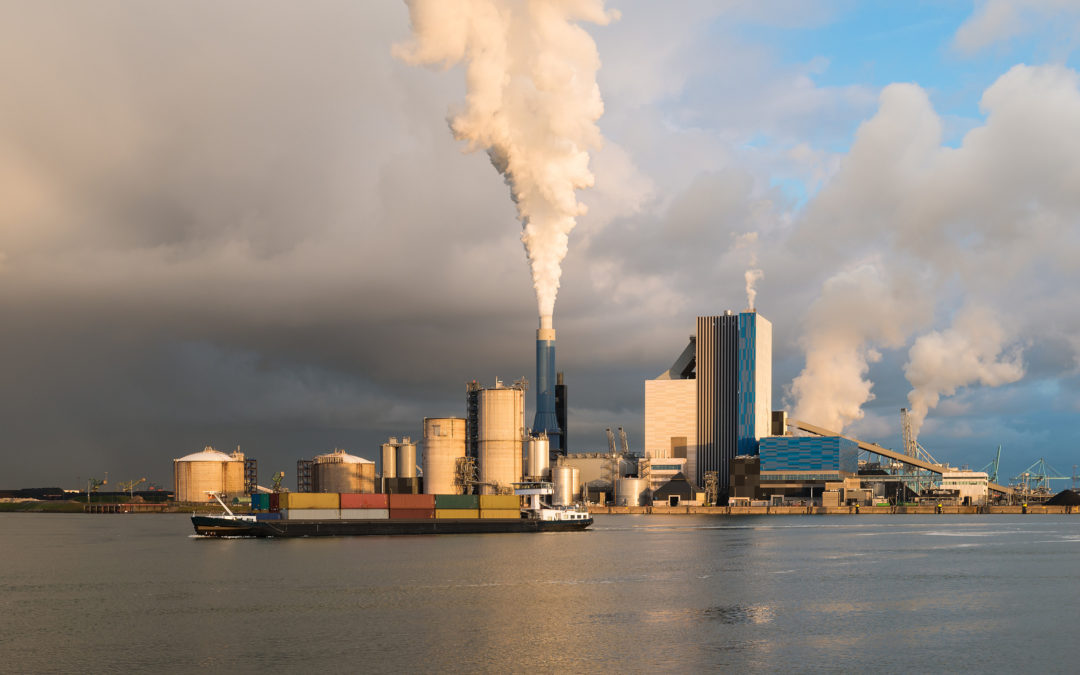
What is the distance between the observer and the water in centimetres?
5378

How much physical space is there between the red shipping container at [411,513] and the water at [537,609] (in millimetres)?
24221

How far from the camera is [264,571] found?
310ft

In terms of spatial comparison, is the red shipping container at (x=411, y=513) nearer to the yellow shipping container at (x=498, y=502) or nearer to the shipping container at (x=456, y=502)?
the shipping container at (x=456, y=502)

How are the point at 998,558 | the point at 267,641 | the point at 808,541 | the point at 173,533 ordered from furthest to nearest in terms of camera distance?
the point at 173,533
the point at 808,541
the point at 998,558
the point at 267,641

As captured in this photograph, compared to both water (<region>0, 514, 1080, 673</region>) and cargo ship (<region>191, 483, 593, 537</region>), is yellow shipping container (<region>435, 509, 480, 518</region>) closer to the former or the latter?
cargo ship (<region>191, 483, 593, 537</region>)

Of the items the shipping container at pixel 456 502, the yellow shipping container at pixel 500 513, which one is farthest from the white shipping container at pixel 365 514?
the yellow shipping container at pixel 500 513

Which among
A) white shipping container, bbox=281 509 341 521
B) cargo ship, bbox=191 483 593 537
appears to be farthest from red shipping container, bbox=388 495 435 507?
white shipping container, bbox=281 509 341 521

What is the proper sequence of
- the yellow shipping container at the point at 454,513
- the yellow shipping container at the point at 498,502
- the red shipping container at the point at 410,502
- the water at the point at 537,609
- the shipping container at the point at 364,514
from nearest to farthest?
Answer: the water at the point at 537,609
the shipping container at the point at 364,514
the red shipping container at the point at 410,502
the yellow shipping container at the point at 454,513
the yellow shipping container at the point at 498,502

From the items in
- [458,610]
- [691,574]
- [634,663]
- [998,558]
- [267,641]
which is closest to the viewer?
[634,663]

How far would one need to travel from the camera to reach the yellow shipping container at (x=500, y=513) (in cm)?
15650

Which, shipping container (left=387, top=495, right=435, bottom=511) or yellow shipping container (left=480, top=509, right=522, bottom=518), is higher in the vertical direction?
shipping container (left=387, top=495, right=435, bottom=511)

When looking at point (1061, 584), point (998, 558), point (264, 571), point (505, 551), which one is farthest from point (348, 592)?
point (998, 558)

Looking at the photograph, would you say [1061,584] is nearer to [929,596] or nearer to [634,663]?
[929,596]

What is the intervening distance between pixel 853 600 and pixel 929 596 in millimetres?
6865
